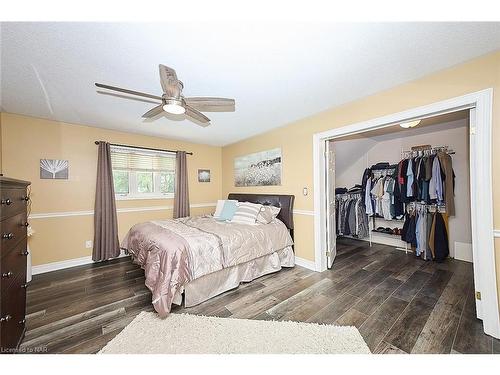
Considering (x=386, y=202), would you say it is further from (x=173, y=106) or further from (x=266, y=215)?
(x=173, y=106)

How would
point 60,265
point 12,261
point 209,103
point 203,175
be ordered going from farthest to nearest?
point 203,175, point 60,265, point 209,103, point 12,261

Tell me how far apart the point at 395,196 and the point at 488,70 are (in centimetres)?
251

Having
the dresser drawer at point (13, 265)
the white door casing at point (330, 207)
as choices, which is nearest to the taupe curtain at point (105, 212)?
the dresser drawer at point (13, 265)

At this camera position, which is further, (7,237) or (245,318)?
(245,318)

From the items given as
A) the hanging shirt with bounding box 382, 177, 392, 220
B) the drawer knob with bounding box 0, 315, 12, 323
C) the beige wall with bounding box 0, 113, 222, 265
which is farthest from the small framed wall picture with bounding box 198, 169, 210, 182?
the hanging shirt with bounding box 382, 177, 392, 220

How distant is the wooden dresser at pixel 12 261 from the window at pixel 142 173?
211 centimetres

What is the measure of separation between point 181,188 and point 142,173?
0.81 m

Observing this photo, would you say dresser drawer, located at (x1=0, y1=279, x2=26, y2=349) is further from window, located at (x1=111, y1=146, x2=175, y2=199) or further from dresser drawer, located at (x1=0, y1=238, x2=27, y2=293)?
window, located at (x1=111, y1=146, x2=175, y2=199)

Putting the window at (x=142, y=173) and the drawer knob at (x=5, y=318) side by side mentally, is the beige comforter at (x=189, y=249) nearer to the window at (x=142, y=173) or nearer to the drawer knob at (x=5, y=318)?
the drawer knob at (x=5, y=318)

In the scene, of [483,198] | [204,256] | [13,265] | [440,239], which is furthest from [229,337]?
[440,239]

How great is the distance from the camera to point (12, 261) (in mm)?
1326

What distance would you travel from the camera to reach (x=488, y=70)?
1575mm
